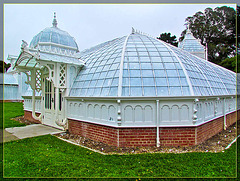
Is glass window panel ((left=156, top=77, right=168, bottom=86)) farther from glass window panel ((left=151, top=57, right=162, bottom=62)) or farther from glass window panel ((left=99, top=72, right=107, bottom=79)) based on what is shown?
glass window panel ((left=99, top=72, right=107, bottom=79))

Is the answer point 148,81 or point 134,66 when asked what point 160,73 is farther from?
point 134,66

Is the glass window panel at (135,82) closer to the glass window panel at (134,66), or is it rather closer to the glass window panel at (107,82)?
the glass window panel at (134,66)

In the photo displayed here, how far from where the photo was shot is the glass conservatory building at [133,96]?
7.00 metres

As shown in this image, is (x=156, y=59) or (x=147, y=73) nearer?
(x=147, y=73)

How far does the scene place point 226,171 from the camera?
16.0 ft

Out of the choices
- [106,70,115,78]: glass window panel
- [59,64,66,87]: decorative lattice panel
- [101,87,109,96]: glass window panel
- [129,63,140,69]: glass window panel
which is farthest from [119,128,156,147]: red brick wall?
[59,64,66,87]: decorative lattice panel

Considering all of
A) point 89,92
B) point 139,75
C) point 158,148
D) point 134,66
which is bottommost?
point 158,148

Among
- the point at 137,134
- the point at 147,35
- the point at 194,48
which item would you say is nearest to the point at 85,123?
the point at 137,134

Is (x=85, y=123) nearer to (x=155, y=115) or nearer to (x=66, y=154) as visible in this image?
(x=66, y=154)

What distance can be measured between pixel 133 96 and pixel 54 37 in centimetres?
1614

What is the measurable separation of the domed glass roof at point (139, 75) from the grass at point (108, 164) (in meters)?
2.62

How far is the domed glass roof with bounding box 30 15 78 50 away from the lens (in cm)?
1880

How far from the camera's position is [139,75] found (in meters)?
7.78

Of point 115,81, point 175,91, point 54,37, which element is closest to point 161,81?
point 175,91
